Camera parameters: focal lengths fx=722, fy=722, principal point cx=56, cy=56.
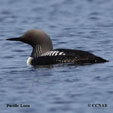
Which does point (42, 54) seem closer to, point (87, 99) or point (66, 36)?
point (87, 99)

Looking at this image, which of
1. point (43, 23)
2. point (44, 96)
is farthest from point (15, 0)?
point (44, 96)

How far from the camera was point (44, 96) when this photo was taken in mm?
11289

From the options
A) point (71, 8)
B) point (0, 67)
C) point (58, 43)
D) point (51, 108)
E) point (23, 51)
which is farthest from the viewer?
point (71, 8)

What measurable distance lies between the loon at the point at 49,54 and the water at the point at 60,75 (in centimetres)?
24

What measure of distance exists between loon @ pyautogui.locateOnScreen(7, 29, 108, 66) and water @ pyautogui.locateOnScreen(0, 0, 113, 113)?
0.80 ft

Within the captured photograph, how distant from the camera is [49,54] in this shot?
1422cm

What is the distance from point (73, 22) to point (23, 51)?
6336 millimetres

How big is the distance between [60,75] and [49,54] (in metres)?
1.47

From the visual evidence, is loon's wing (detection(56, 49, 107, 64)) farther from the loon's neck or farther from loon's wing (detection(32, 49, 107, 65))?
the loon's neck

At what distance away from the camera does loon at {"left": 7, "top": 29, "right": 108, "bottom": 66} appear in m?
13.9

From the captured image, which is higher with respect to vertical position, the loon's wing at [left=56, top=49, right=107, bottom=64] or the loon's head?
the loon's head

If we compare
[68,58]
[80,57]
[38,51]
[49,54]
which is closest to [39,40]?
[38,51]

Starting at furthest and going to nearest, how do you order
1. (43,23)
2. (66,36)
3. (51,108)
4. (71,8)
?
(71,8) → (43,23) → (66,36) → (51,108)

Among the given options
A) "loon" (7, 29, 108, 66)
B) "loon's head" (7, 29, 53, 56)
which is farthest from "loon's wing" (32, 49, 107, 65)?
"loon's head" (7, 29, 53, 56)
